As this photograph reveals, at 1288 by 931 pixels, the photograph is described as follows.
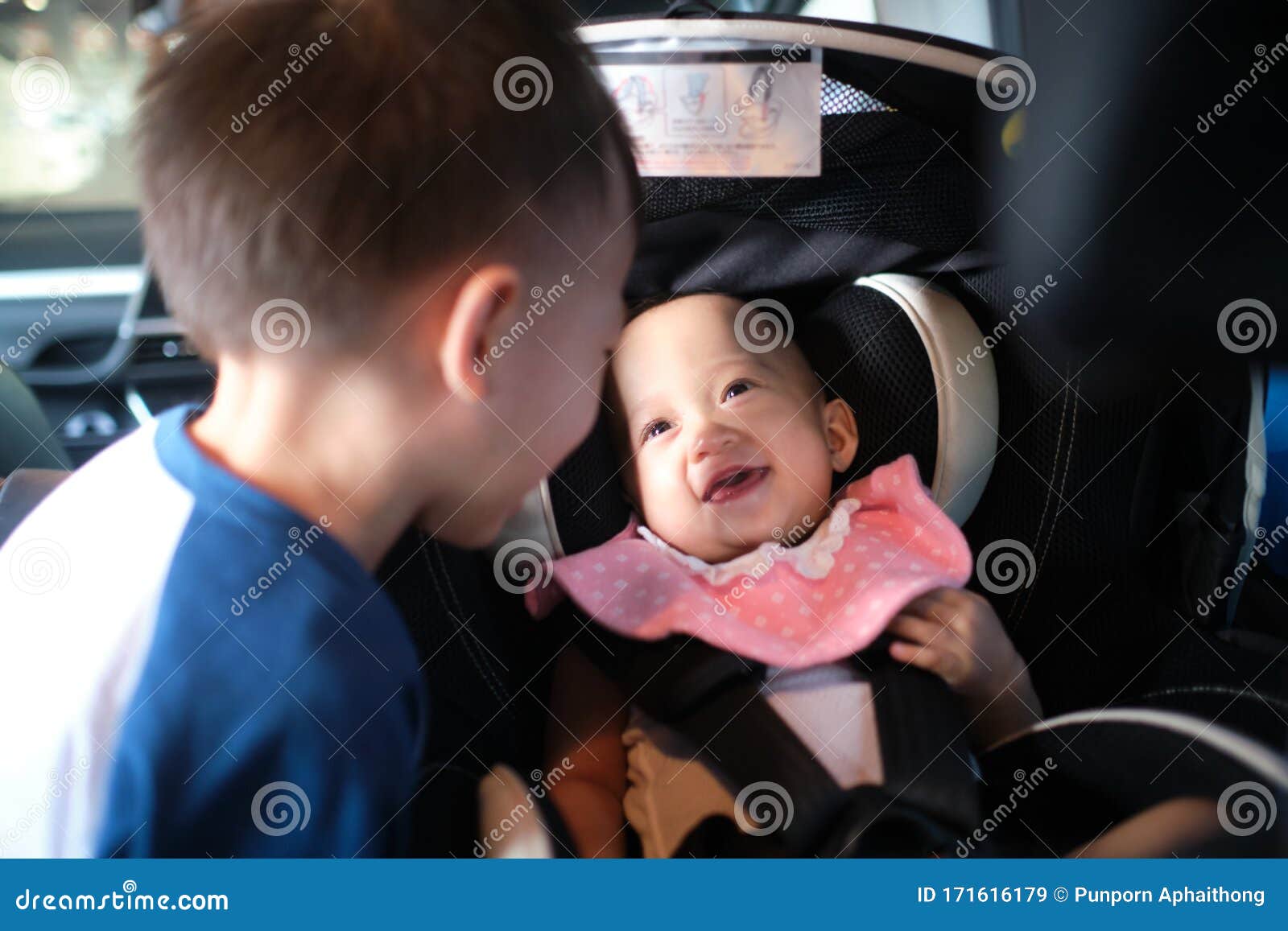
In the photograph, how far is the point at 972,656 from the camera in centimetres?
71

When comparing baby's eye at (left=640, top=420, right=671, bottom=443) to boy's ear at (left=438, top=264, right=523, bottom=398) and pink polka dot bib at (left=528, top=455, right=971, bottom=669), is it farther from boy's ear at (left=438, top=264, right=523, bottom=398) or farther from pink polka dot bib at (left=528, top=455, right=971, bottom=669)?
boy's ear at (left=438, top=264, right=523, bottom=398)

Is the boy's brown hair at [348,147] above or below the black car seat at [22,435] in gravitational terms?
above

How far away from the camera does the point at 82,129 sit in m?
0.71

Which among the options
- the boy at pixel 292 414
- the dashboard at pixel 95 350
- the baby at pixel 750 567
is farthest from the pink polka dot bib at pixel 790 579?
the dashboard at pixel 95 350

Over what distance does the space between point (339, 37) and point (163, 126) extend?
0.12 metres

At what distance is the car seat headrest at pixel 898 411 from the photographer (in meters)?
0.76

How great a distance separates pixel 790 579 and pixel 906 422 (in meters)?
0.17

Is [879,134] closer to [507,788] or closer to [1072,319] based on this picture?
[1072,319]

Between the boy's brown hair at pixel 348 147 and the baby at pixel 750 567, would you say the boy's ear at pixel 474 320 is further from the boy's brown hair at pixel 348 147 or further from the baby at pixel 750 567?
the baby at pixel 750 567

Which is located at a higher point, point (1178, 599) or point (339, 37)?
point (1178, 599)

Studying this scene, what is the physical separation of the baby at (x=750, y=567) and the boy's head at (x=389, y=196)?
0.63 feet

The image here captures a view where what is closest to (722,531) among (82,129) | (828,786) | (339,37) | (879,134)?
(828,786)

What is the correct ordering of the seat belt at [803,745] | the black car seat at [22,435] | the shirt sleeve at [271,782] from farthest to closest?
the black car seat at [22,435], the seat belt at [803,745], the shirt sleeve at [271,782]
